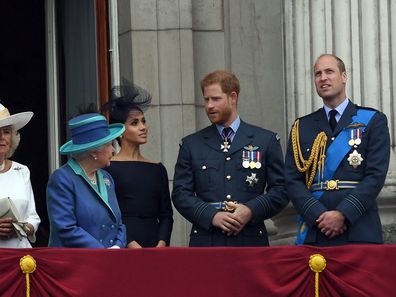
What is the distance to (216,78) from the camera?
36.0 ft

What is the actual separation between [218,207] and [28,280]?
1647 millimetres

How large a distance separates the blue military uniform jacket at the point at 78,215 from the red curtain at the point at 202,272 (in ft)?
1.23

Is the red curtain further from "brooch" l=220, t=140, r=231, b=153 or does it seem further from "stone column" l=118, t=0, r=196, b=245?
"stone column" l=118, t=0, r=196, b=245

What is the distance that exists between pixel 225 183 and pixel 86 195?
107cm

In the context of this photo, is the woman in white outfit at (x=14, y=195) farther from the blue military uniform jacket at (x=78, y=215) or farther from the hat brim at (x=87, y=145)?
the hat brim at (x=87, y=145)

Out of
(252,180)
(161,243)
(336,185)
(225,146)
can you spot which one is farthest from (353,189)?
(161,243)

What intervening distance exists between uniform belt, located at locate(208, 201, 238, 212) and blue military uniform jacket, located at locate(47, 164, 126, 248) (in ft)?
2.45

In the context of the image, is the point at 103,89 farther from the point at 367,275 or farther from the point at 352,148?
the point at 367,275

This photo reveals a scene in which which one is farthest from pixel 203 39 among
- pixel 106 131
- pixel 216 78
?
pixel 106 131

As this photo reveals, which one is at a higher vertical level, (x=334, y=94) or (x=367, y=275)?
(x=334, y=94)

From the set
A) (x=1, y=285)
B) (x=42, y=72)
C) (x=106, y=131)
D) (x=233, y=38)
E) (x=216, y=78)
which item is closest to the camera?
(x=1, y=285)

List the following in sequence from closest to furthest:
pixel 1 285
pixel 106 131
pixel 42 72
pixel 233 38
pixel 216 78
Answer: pixel 1 285, pixel 106 131, pixel 216 78, pixel 233 38, pixel 42 72

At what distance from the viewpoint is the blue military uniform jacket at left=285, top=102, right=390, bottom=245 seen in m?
10.3

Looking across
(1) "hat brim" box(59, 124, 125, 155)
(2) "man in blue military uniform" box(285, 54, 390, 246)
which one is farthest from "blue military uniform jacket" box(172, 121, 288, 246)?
(1) "hat brim" box(59, 124, 125, 155)
